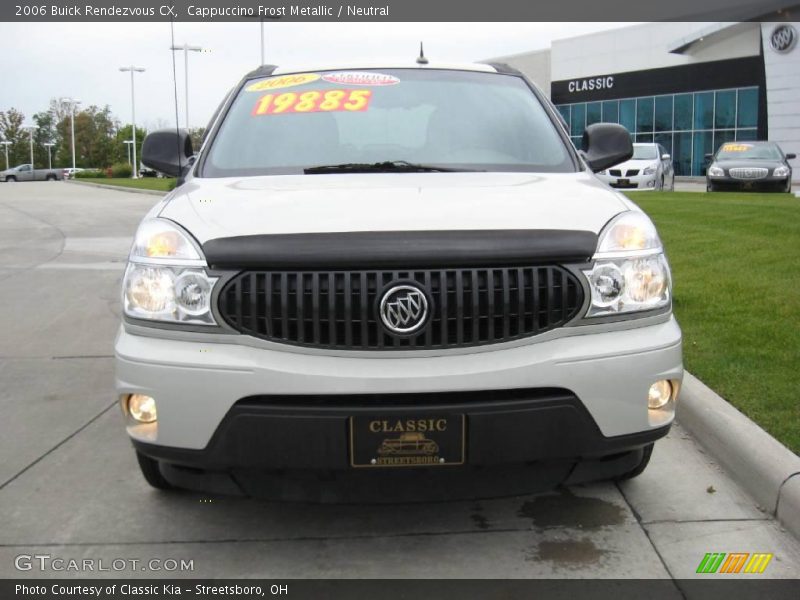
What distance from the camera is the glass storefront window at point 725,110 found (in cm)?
4081

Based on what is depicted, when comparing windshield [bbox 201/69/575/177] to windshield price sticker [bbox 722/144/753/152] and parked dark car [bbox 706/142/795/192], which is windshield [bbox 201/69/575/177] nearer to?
parked dark car [bbox 706/142/795/192]

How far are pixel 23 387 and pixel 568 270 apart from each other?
12.8ft

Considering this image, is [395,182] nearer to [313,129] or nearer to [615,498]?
[313,129]

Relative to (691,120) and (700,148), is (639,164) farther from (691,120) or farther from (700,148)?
(691,120)

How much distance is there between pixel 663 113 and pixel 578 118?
6.95 meters

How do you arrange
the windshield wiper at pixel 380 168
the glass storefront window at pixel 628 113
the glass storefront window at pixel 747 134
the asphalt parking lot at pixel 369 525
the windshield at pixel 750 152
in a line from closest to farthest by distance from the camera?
the asphalt parking lot at pixel 369 525 < the windshield wiper at pixel 380 168 < the windshield at pixel 750 152 < the glass storefront window at pixel 747 134 < the glass storefront window at pixel 628 113

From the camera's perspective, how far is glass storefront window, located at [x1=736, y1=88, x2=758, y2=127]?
39.8 m

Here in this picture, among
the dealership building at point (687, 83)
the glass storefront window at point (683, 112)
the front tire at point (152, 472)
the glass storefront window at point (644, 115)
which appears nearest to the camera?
the front tire at point (152, 472)

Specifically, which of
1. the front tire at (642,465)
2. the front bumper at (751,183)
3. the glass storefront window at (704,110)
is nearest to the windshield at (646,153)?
the front bumper at (751,183)

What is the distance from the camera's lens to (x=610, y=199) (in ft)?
11.0

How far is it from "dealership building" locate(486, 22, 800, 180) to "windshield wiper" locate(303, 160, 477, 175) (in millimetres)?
36239

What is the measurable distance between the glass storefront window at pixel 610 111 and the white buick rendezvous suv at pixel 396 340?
46417 millimetres

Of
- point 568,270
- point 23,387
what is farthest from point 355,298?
point 23,387

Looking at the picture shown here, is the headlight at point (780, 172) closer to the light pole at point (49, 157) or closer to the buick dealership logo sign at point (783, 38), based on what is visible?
the buick dealership logo sign at point (783, 38)
